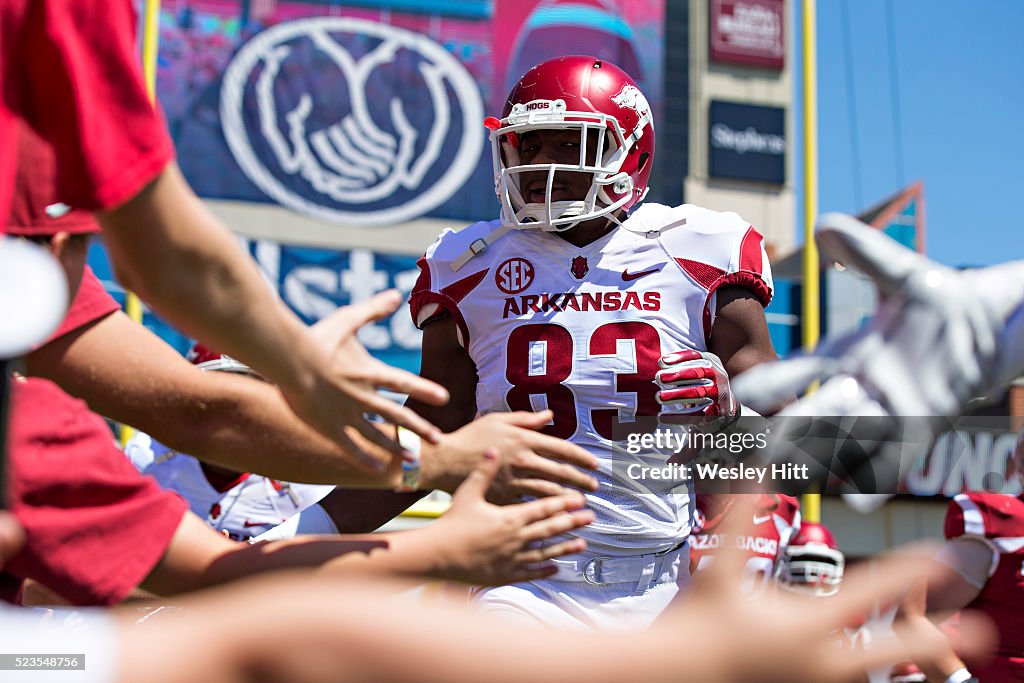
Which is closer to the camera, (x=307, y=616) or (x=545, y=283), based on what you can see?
(x=307, y=616)

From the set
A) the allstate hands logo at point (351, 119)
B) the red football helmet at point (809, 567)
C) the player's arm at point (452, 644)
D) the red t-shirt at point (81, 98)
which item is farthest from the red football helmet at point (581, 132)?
the allstate hands logo at point (351, 119)

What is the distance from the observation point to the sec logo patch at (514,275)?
304cm

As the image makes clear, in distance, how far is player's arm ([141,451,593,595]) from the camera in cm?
174

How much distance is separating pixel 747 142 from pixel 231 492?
16.6 m

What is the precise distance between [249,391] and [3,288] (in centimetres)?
86

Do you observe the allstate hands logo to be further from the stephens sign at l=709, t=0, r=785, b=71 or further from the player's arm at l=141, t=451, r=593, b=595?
the player's arm at l=141, t=451, r=593, b=595

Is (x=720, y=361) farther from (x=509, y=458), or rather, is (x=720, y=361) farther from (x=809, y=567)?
(x=809, y=567)

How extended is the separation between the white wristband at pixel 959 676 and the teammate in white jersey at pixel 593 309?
182 cm

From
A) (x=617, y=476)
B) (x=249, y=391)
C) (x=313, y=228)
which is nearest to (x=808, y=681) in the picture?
(x=249, y=391)

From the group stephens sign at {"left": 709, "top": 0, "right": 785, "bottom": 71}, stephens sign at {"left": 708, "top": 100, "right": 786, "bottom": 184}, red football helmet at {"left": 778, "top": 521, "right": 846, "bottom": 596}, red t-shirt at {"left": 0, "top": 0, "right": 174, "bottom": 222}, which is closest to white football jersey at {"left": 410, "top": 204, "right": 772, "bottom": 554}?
red t-shirt at {"left": 0, "top": 0, "right": 174, "bottom": 222}

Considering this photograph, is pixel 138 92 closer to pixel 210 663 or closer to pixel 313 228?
pixel 210 663

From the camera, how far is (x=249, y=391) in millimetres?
2137

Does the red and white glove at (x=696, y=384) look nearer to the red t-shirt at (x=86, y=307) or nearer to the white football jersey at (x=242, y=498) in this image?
the red t-shirt at (x=86, y=307)

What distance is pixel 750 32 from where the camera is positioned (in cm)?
1989
